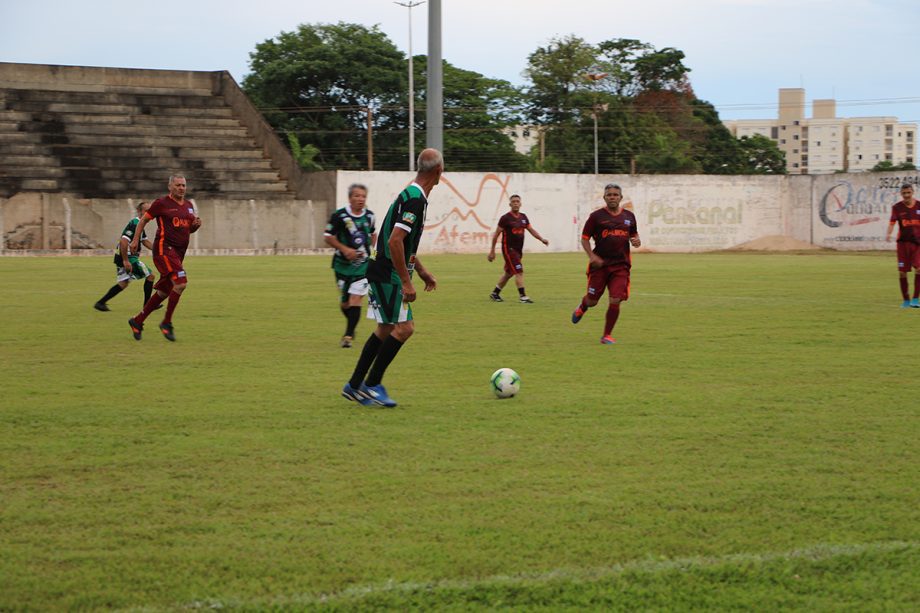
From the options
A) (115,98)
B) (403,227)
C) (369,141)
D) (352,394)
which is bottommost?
(352,394)

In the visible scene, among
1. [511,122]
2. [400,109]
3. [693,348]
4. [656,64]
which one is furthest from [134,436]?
[656,64]

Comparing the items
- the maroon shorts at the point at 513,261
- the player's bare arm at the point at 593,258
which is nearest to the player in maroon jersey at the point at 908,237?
the maroon shorts at the point at 513,261

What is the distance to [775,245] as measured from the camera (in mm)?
45156

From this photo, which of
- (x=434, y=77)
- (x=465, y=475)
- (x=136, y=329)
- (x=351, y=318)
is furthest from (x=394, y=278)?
(x=434, y=77)

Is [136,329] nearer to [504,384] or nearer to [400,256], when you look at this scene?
[504,384]

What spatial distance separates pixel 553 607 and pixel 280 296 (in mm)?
16344

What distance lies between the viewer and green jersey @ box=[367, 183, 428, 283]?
306 inches

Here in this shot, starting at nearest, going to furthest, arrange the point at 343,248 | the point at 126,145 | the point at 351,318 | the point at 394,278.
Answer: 1. the point at 394,278
2. the point at 343,248
3. the point at 351,318
4. the point at 126,145

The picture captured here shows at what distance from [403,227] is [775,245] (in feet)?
130

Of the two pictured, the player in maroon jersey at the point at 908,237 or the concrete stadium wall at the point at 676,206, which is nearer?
the player in maroon jersey at the point at 908,237

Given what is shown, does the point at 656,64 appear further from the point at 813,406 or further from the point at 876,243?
the point at 813,406

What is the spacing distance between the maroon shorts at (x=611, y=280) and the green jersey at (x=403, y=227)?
5100mm

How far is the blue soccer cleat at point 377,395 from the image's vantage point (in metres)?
8.26

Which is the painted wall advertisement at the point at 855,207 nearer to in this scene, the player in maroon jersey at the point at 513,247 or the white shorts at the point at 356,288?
the player in maroon jersey at the point at 513,247
